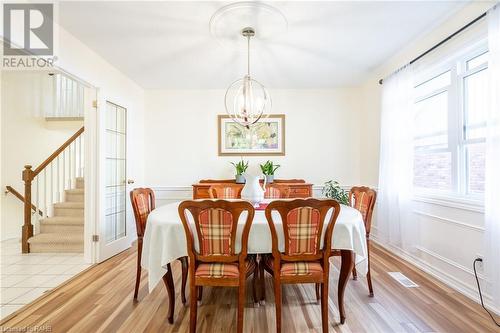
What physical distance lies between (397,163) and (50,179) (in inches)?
194

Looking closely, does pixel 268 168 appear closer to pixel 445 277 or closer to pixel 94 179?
pixel 94 179

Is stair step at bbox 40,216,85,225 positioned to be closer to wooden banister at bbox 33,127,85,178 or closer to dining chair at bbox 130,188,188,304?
wooden banister at bbox 33,127,85,178

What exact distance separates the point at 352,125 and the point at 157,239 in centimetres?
379

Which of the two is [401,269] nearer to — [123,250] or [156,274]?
[156,274]

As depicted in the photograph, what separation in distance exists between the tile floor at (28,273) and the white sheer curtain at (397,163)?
372 centimetres

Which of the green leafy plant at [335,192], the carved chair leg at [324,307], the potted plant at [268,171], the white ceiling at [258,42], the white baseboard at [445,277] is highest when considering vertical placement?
the white ceiling at [258,42]

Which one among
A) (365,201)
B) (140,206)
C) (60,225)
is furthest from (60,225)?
(365,201)

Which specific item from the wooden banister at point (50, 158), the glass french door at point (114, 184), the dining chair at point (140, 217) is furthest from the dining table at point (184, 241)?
the wooden banister at point (50, 158)

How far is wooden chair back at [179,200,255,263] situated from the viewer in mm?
1520

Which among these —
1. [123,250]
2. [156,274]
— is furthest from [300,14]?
[123,250]

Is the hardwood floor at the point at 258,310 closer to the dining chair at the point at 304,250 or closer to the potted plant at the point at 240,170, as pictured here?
the dining chair at the point at 304,250

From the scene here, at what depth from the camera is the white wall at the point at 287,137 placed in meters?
4.39

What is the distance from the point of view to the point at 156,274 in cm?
172

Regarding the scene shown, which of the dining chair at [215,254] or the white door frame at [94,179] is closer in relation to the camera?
the dining chair at [215,254]
